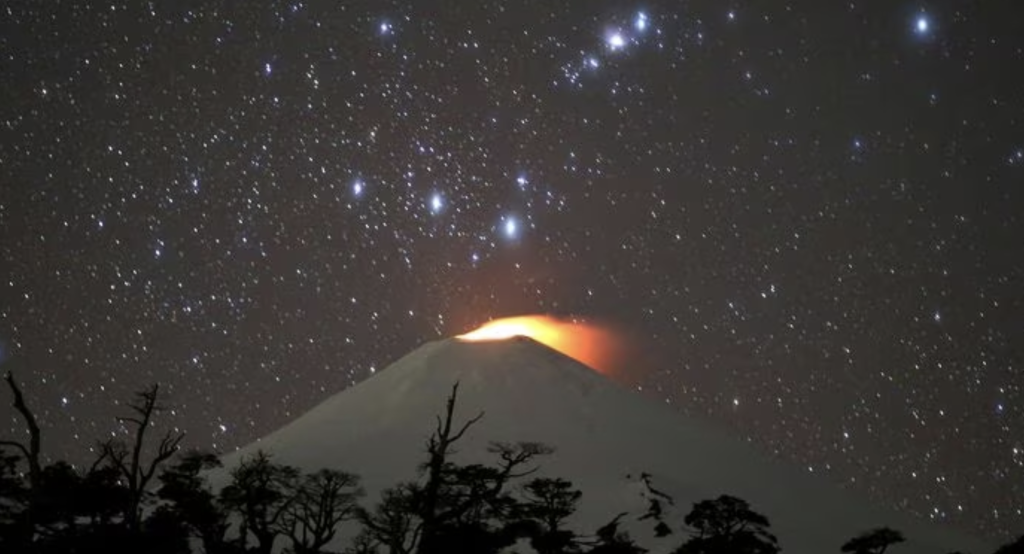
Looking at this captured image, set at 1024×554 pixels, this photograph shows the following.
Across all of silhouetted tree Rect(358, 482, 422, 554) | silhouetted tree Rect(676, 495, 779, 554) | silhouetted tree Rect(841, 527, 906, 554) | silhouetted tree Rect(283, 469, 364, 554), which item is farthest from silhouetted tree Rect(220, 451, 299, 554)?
silhouetted tree Rect(841, 527, 906, 554)

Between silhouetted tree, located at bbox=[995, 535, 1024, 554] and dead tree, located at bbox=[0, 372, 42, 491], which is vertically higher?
dead tree, located at bbox=[0, 372, 42, 491]

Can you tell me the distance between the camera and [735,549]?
128ft

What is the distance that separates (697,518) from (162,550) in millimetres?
28046

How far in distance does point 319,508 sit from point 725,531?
23.8 metres

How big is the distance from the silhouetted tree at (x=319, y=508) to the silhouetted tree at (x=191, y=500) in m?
3.72

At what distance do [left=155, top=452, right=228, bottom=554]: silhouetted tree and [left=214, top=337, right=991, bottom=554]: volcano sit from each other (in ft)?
40.2

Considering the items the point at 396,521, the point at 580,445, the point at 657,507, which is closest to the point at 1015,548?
the point at 396,521

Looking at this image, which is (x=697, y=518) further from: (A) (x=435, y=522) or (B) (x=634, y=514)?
(A) (x=435, y=522)

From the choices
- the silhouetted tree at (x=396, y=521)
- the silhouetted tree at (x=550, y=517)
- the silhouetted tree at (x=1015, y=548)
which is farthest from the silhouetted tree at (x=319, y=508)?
the silhouetted tree at (x=1015, y=548)

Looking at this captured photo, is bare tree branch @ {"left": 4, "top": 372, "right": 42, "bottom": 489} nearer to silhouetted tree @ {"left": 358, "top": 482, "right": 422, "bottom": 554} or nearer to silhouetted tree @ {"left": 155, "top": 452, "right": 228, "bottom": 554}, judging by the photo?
silhouetted tree @ {"left": 358, "top": 482, "right": 422, "bottom": 554}

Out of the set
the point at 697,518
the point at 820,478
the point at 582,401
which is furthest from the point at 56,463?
the point at 820,478

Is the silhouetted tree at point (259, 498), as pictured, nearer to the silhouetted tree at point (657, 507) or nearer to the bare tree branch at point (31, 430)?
the bare tree branch at point (31, 430)

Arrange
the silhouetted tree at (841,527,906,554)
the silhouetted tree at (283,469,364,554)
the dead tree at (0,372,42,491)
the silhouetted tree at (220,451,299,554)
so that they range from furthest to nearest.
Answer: the silhouetted tree at (841,527,906,554) → the silhouetted tree at (220,451,299,554) → the silhouetted tree at (283,469,364,554) → the dead tree at (0,372,42,491)

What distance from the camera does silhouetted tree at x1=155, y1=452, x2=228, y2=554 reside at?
134ft
